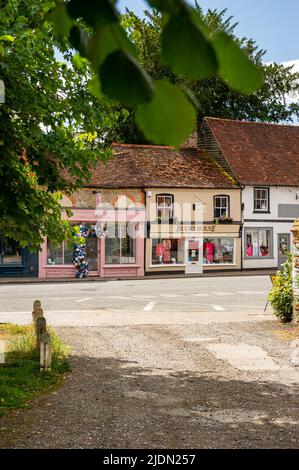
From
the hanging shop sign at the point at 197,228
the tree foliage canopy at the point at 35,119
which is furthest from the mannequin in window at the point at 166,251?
the tree foliage canopy at the point at 35,119

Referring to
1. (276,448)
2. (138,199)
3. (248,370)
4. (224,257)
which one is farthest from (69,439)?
(224,257)

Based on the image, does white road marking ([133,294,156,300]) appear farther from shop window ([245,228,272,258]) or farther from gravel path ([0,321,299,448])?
shop window ([245,228,272,258])

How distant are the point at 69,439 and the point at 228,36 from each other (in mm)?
5817

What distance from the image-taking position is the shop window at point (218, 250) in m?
35.2

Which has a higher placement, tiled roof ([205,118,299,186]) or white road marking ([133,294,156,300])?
tiled roof ([205,118,299,186])

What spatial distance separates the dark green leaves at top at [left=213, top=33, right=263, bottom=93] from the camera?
124 cm

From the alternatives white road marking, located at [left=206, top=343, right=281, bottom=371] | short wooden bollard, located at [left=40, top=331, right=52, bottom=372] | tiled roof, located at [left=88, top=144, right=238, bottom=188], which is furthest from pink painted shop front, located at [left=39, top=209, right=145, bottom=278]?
short wooden bollard, located at [left=40, top=331, right=52, bottom=372]

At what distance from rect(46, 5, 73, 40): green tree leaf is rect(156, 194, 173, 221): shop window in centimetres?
3238

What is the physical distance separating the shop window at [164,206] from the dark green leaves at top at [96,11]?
107ft

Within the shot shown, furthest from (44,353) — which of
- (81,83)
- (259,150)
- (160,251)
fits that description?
(259,150)

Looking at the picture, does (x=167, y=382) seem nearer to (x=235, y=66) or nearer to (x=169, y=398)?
(x=169, y=398)

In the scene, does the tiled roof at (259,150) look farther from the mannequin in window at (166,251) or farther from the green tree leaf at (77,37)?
the green tree leaf at (77,37)

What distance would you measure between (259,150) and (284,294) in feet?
84.3

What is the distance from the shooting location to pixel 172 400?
8062 millimetres
